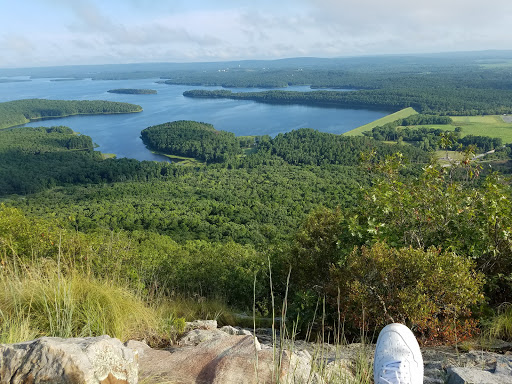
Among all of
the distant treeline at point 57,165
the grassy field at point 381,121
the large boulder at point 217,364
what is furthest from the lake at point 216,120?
the large boulder at point 217,364

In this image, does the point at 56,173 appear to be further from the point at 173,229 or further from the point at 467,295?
the point at 467,295

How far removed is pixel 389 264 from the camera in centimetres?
413

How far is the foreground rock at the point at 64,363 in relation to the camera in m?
1.96

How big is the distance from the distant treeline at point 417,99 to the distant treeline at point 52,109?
4544cm

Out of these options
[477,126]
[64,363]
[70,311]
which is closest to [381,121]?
[477,126]

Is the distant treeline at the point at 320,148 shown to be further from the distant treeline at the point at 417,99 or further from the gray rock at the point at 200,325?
the gray rock at the point at 200,325

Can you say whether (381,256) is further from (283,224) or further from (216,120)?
(216,120)

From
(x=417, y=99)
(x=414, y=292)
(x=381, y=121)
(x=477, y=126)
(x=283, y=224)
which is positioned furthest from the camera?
(x=417, y=99)

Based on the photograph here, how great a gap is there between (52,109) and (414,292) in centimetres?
12584

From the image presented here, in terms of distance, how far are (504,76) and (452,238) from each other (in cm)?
18806

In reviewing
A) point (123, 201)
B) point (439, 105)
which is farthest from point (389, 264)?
point (439, 105)

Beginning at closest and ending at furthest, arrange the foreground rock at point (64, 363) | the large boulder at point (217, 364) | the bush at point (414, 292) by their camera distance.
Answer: the foreground rock at point (64, 363), the large boulder at point (217, 364), the bush at point (414, 292)

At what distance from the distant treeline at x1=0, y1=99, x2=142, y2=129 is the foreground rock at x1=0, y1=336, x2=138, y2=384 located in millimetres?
117713

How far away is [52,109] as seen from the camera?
11094 centimetres
